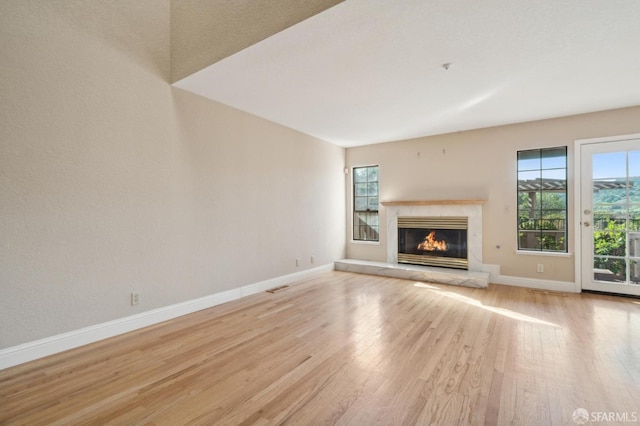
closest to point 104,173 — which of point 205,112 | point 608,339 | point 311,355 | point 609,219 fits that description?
point 205,112

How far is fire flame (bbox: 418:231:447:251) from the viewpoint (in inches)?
216

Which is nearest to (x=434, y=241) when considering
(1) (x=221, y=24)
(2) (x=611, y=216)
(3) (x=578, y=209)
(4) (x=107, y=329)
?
(3) (x=578, y=209)

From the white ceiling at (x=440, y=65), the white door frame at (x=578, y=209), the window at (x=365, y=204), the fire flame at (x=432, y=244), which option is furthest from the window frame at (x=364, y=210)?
the white door frame at (x=578, y=209)

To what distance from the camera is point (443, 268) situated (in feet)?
17.6

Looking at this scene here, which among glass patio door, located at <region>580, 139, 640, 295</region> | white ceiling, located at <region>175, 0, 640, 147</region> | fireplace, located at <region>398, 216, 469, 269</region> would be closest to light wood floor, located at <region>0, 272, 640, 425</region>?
glass patio door, located at <region>580, 139, 640, 295</region>

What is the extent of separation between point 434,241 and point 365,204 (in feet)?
5.55

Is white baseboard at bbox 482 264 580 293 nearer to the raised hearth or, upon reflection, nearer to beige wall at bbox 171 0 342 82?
the raised hearth

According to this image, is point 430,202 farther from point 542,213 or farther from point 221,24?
point 221,24

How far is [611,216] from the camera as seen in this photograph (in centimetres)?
411

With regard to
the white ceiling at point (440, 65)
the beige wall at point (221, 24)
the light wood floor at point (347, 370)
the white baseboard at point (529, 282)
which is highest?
the beige wall at point (221, 24)

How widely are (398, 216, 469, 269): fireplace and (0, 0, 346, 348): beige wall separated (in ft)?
10.1

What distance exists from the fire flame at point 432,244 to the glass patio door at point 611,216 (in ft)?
6.48

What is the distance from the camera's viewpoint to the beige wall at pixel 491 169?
14.3ft

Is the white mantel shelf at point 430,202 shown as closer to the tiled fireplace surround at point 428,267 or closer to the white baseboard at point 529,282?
the tiled fireplace surround at point 428,267
